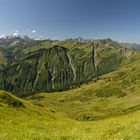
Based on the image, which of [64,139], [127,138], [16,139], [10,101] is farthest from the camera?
[10,101]

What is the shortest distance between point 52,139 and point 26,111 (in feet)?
154

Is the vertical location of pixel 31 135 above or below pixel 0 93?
above

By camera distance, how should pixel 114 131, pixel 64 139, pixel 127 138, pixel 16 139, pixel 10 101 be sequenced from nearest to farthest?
pixel 127 138 < pixel 16 139 < pixel 64 139 < pixel 114 131 < pixel 10 101

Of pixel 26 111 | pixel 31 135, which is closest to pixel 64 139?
pixel 31 135

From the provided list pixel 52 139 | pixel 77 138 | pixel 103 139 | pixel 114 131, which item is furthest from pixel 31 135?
pixel 114 131

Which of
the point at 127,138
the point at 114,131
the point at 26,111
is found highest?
the point at 127,138

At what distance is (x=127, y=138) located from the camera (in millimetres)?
13281

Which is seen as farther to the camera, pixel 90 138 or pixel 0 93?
pixel 0 93

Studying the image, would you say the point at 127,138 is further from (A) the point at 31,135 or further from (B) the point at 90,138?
(A) the point at 31,135

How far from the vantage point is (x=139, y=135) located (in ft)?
44.1

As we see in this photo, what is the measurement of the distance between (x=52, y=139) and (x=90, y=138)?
6.66 feet

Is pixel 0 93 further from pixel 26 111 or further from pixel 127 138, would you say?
pixel 127 138

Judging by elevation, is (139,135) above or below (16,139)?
above

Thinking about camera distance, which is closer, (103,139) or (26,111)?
(103,139)
